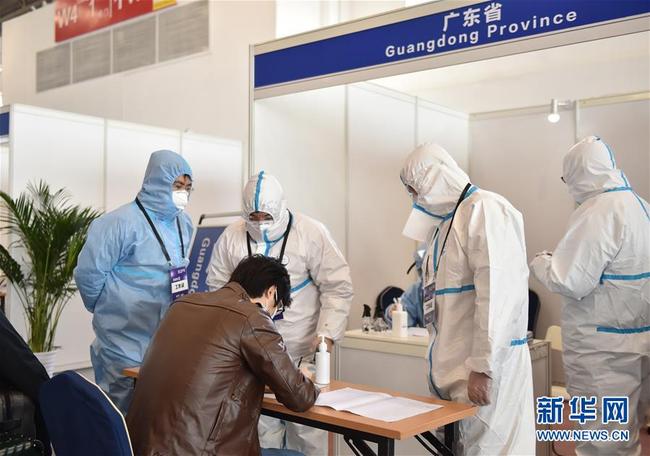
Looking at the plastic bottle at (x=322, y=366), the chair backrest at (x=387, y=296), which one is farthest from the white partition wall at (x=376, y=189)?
the plastic bottle at (x=322, y=366)

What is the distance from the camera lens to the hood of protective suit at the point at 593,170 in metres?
3.15

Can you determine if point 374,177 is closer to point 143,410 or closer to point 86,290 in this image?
point 86,290

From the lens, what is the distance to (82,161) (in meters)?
4.91

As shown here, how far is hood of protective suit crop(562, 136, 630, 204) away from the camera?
3.15 m

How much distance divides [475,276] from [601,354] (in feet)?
3.64

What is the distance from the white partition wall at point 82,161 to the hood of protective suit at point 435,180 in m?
3.04

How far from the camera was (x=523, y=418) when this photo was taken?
2.41m

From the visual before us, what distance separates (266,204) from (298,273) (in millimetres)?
352

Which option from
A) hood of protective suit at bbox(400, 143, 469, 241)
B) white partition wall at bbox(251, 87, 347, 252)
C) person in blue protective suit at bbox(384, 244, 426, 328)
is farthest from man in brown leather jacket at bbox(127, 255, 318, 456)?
white partition wall at bbox(251, 87, 347, 252)

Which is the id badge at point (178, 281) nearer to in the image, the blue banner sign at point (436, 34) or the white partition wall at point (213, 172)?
the blue banner sign at point (436, 34)

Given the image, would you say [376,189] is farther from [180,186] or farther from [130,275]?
[130,275]

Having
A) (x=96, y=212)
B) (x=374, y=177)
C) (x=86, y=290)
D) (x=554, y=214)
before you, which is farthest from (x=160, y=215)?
(x=554, y=214)

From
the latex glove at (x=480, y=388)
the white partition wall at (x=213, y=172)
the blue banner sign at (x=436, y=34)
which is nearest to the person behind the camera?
the latex glove at (x=480, y=388)

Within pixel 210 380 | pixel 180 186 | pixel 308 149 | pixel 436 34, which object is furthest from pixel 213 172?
pixel 210 380
